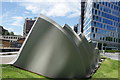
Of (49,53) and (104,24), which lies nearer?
(49,53)

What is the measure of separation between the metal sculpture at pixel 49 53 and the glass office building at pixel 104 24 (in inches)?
2221

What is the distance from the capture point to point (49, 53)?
827cm

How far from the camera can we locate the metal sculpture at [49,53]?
823cm

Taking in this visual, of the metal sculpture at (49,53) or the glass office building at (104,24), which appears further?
the glass office building at (104,24)

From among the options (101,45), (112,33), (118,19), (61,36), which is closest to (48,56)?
(61,36)

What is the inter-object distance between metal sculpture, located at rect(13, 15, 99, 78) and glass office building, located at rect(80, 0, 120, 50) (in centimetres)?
5642

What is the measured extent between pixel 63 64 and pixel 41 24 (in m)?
2.70

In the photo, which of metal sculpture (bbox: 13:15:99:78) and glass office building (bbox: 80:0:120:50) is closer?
metal sculpture (bbox: 13:15:99:78)

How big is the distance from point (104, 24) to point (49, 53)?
208 ft

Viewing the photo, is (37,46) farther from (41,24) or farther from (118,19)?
(118,19)

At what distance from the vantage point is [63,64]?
27.2 feet

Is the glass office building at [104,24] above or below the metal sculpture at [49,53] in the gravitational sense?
above

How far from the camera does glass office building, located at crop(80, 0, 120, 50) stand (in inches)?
2527

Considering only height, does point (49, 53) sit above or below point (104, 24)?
below
